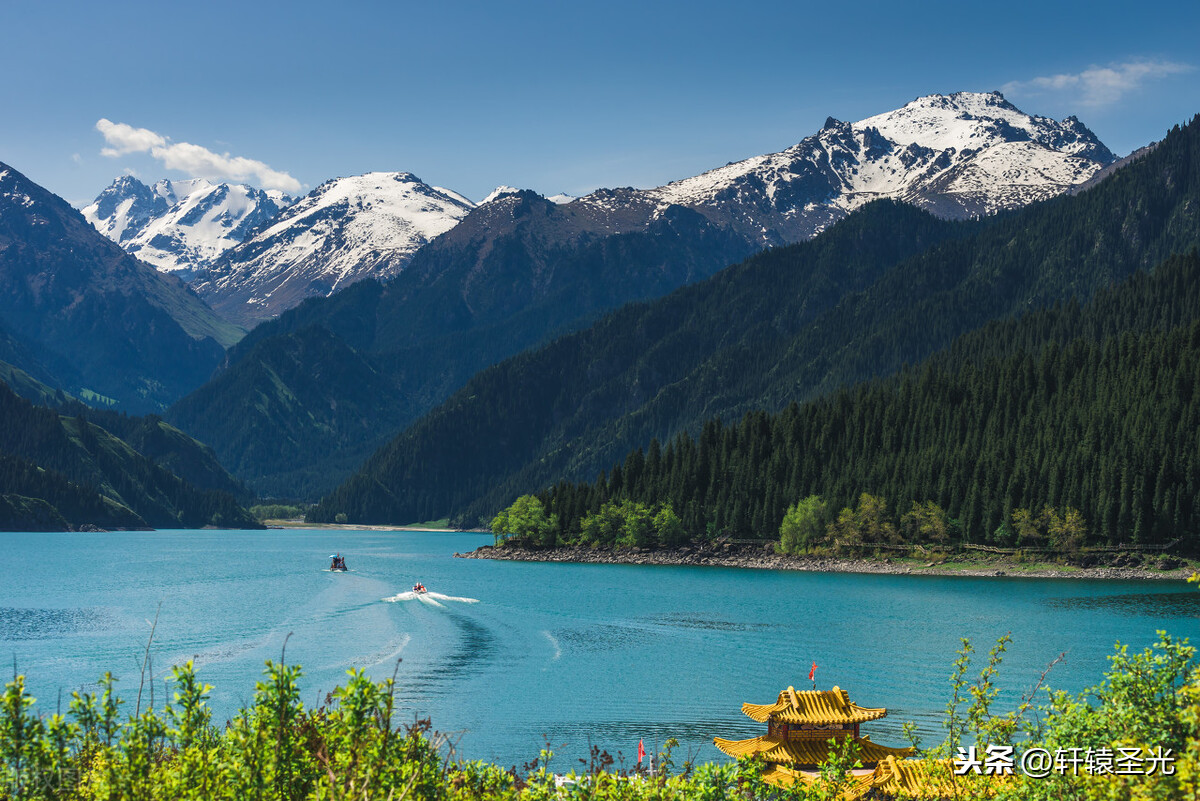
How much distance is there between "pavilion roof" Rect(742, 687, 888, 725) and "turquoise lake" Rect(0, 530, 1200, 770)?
36.7 ft

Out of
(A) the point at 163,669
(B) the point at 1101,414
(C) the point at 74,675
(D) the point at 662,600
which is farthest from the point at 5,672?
(B) the point at 1101,414

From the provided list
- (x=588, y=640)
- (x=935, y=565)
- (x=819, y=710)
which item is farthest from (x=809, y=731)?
(x=935, y=565)

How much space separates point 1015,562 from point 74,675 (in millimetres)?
132440

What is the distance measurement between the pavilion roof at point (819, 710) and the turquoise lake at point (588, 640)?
11.2 m

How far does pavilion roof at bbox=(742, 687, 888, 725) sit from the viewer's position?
42781mm

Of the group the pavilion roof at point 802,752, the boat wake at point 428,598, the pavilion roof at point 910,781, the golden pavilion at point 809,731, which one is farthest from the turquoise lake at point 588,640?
the pavilion roof at point 910,781

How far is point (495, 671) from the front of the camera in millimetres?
80375

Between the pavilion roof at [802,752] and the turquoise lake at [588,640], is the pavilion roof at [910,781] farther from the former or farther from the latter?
the turquoise lake at [588,640]

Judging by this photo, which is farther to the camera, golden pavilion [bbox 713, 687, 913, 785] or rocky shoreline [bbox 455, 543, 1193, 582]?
rocky shoreline [bbox 455, 543, 1193, 582]

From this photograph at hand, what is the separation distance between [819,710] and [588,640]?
179ft

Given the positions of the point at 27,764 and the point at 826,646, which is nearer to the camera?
the point at 27,764

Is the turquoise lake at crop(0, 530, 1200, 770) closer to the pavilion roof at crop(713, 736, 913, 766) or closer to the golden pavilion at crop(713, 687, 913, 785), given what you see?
the pavilion roof at crop(713, 736, 913, 766)

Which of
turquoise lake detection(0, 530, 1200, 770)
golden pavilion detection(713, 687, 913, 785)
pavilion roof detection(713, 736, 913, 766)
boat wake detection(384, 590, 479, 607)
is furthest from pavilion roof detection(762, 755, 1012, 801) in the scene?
boat wake detection(384, 590, 479, 607)

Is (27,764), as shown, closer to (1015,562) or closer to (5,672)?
(5,672)
